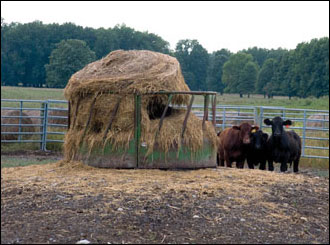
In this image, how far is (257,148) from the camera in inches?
444

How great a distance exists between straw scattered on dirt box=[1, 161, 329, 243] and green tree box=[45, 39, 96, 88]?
1069 centimetres

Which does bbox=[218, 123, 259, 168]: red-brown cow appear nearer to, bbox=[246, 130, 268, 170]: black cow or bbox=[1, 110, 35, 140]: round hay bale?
bbox=[246, 130, 268, 170]: black cow

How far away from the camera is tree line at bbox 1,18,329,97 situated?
21969mm

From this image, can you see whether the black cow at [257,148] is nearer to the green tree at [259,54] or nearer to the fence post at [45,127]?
the fence post at [45,127]

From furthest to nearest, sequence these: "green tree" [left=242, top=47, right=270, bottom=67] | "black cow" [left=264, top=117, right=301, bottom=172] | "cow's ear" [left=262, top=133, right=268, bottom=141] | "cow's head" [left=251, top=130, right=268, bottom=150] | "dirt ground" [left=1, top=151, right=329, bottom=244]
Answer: "green tree" [left=242, top=47, right=270, bottom=67]
"cow's ear" [left=262, top=133, right=268, bottom=141]
"black cow" [left=264, top=117, right=301, bottom=172]
"cow's head" [left=251, top=130, right=268, bottom=150]
"dirt ground" [left=1, top=151, right=329, bottom=244]

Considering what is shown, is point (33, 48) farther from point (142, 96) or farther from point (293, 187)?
point (293, 187)

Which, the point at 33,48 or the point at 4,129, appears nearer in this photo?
the point at 4,129

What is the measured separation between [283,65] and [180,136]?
6086 cm

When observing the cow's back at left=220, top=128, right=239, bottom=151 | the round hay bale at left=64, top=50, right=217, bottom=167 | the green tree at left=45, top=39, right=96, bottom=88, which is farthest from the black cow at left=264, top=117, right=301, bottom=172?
the green tree at left=45, top=39, right=96, bottom=88

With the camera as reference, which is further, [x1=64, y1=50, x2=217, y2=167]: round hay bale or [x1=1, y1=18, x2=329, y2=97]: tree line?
[x1=1, y1=18, x2=329, y2=97]: tree line

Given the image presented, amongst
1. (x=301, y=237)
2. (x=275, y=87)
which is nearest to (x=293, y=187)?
(x=301, y=237)

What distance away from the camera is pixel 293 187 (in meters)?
8.39

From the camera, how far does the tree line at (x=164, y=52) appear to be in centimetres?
2197

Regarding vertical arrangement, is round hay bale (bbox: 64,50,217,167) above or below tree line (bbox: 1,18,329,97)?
below
